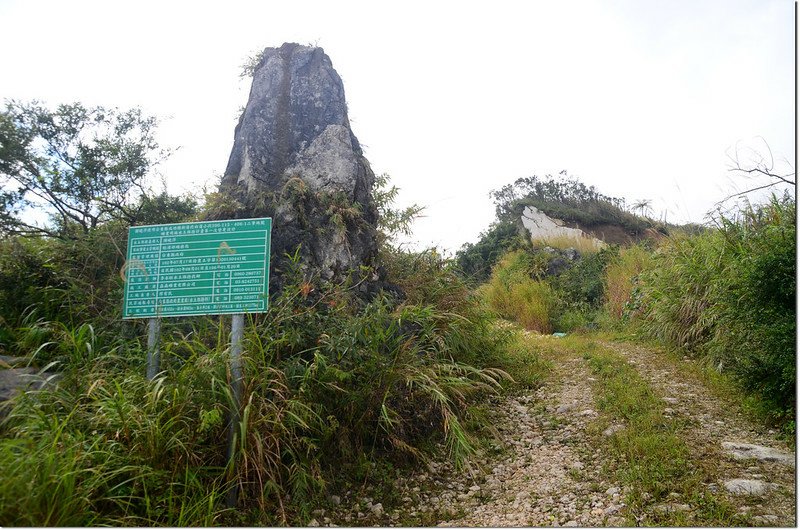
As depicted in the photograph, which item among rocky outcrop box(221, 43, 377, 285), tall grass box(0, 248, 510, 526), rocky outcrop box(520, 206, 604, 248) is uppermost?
rocky outcrop box(520, 206, 604, 248)

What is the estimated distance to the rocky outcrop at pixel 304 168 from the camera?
5508 mm

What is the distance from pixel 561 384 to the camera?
5.83 metres

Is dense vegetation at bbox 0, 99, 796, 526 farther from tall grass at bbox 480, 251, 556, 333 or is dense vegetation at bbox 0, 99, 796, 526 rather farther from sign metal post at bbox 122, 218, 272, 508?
tall grass at bbox 480, 251, 556, 333

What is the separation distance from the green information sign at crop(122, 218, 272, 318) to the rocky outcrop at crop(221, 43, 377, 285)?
1.18 metres

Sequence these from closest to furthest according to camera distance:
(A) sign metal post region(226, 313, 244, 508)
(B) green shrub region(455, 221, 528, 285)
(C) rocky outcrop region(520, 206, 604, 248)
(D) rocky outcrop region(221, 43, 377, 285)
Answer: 1. (A) sign metal post region(226, 313, 244, 508)
2. (D) rocky outcrop region(221, 43, 377, 285)
3. (B) green shrub region(455, 221, 528, 285)
4. (C) rocky outcrop region(520, 206, 604, 248)

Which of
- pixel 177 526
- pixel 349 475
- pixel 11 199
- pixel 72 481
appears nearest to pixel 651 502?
pixel 349 475

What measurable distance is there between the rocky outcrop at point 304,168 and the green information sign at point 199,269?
1.18 metres

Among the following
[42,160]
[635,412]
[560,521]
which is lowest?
[560,521]

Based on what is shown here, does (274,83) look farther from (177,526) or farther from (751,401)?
(751,401)

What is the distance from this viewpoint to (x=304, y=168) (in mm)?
6039

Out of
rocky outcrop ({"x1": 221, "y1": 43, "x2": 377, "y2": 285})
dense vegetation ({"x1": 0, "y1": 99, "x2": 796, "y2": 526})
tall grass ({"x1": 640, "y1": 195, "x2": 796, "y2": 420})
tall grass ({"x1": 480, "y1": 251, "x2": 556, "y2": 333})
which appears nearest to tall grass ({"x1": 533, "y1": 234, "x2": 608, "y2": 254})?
tall grass ({"x1": 480, "y1": 251, "x2": 556, "y2": 333})

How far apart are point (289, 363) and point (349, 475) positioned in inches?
36.1

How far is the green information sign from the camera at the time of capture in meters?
3.77

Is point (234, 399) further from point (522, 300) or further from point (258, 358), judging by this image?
point (522, 300)
